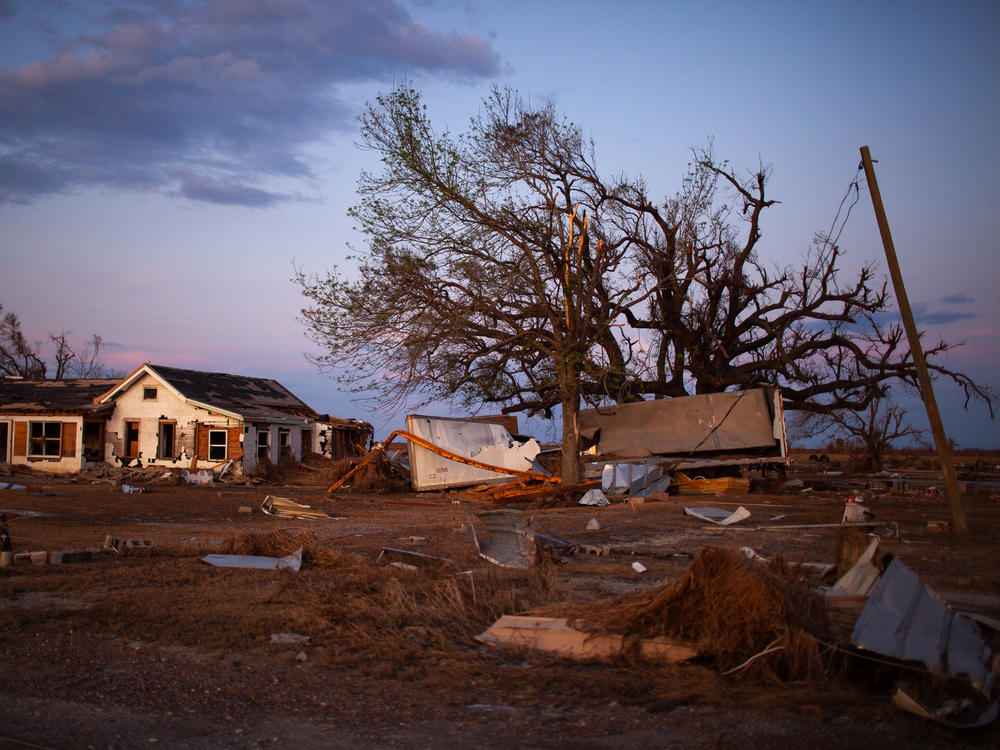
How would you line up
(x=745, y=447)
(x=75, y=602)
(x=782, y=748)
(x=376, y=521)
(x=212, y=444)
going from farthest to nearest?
(x=212, y=444) < (x=745, y=447) < (x=376, y=521) < (x=75, y=602) < (x=782, y=748)

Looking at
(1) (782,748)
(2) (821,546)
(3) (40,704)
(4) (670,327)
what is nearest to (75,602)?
(3) (40,704)

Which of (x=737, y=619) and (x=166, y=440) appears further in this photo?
(x=166, y=440)

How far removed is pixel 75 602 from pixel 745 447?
711 inches

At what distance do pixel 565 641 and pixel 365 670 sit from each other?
1453 millimetres

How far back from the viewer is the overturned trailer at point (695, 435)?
21.3m

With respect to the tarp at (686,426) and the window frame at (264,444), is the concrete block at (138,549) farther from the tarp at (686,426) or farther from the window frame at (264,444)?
the window frame at (264,444)

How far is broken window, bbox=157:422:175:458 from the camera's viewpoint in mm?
29156

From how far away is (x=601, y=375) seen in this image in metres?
19.4

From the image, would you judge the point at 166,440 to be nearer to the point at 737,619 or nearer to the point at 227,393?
the point at 227,393

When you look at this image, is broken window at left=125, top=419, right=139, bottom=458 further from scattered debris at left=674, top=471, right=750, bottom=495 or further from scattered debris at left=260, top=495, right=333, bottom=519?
scattered debris at left=674, top=471, right=750, bottom=495

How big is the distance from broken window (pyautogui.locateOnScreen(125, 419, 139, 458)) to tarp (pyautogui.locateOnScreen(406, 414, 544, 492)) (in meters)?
13.4

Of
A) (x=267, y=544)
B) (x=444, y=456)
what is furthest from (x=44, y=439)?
(x=267, y=544)

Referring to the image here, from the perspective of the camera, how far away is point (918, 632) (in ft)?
15.5

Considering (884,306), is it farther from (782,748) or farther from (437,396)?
(782,748)
